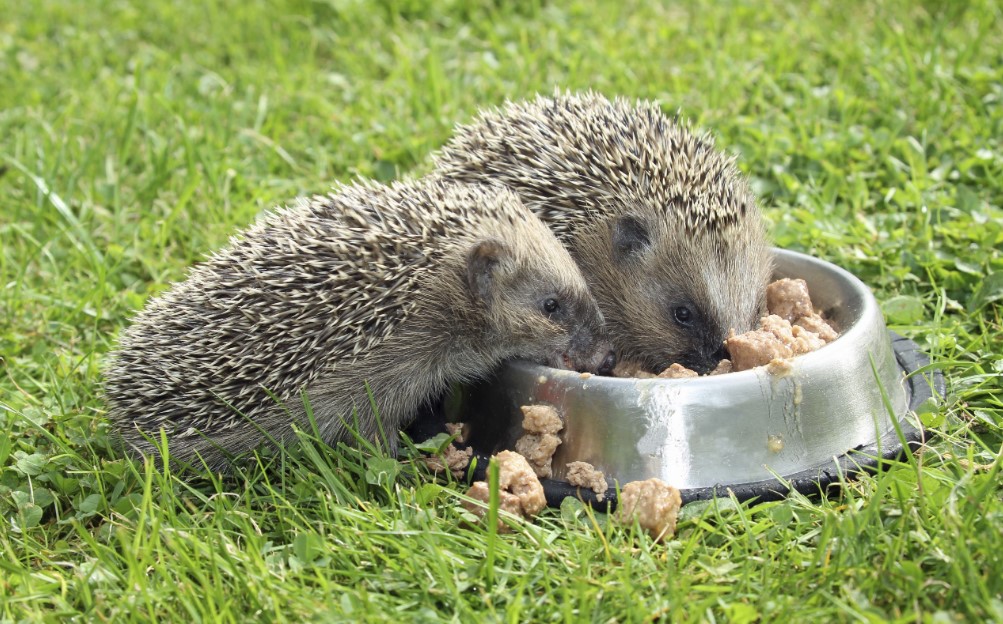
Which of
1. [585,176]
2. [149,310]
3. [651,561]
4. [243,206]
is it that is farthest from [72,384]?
[651,561]

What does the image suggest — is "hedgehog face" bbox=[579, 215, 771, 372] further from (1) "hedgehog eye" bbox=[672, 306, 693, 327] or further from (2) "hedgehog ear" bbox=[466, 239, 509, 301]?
(2) "hedgehog ear" bbox=[466, 239, 509, 301]

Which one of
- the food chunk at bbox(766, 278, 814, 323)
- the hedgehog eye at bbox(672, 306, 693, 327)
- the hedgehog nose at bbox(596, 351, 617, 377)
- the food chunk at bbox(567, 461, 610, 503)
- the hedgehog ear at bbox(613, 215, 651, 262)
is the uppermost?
the hedgehog ear at bbox(613, 215, 651, 262)

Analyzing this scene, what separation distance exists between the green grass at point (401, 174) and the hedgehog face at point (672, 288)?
0.64m

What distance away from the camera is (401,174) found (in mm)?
5340

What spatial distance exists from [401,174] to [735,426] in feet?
9.08

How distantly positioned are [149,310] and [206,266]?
25 centimetres

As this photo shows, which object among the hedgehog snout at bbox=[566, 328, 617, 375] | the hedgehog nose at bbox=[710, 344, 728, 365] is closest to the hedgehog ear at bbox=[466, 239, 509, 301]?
the hedgehog snout at bbox=[566, 328, 617, 375]

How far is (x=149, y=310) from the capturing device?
11.9ft

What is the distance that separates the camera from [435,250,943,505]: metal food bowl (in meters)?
3.06

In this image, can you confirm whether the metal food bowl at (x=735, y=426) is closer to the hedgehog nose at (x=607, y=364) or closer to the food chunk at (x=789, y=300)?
the hedgehog nose at (x=607, y=364)

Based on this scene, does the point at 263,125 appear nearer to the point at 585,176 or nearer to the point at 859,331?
the point at 585,176

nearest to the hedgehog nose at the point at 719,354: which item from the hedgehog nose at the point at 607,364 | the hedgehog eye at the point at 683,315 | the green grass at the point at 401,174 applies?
the hedgehog eye at the point at 683,315

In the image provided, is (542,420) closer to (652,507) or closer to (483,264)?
(652,507)

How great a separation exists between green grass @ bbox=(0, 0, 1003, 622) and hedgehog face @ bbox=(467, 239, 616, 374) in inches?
26.8
